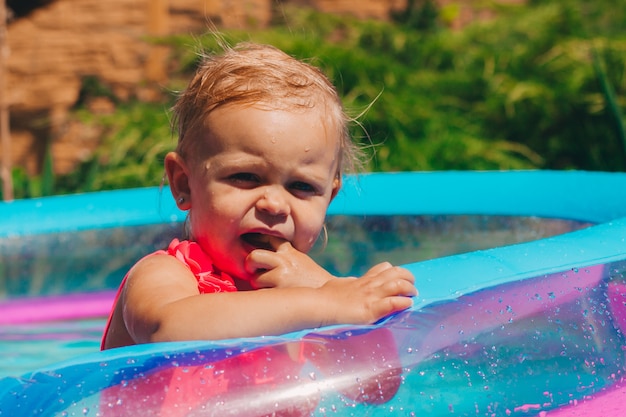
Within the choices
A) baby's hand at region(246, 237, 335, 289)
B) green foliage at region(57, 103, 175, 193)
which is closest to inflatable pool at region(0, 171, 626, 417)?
baby's hand at region(246, 237, 335, 289)

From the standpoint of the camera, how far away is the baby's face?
1.68m

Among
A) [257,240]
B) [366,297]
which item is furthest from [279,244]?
[366,297]

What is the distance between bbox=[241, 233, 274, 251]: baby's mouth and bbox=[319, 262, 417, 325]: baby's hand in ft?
0.75

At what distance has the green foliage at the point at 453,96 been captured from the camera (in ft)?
16.3

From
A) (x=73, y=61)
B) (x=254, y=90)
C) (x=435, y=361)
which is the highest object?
(x=254, y=90)

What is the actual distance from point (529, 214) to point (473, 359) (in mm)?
1671

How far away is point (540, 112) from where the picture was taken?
17.2 ft

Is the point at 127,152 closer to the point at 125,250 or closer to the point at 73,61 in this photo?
the point at 73,61

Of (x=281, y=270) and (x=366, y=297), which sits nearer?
(x=366, y=297)

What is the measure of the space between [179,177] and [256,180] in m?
0.22

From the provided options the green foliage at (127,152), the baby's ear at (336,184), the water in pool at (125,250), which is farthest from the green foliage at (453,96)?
the baby's ear at (336,184)

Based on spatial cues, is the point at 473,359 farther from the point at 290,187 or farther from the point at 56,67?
the point at 56,67

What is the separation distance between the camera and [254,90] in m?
1.72

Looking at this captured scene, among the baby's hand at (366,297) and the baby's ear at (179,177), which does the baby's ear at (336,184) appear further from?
the baby's hand at (366,297)
